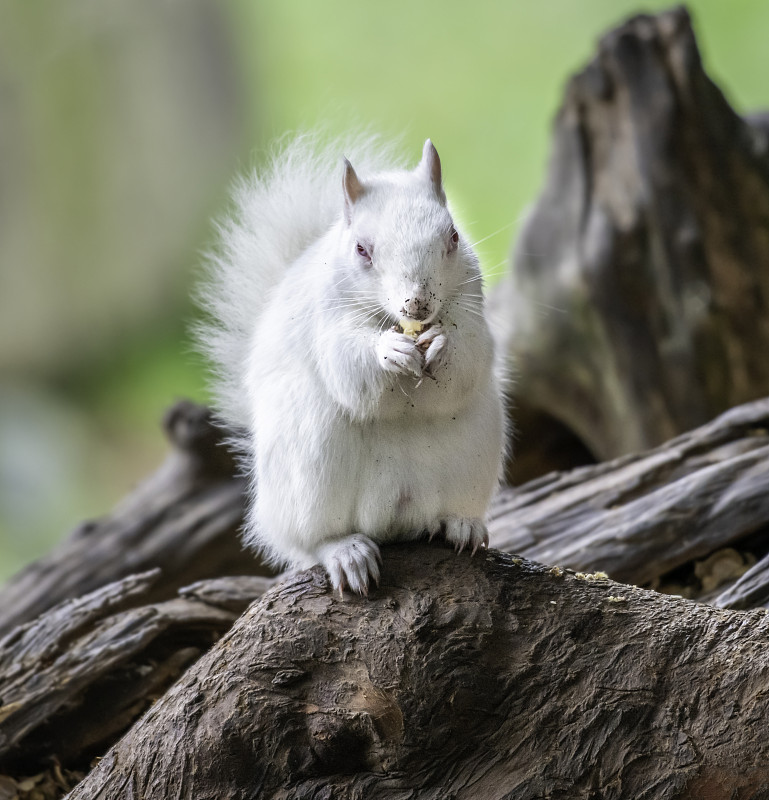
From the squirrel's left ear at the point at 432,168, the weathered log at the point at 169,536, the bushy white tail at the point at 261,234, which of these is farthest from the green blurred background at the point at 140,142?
the squirrel's left ear at the point at 432,168

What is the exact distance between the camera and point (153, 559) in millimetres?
3695

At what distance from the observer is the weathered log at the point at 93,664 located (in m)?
2.66

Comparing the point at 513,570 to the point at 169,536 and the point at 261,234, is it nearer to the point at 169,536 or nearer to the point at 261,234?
the point at 261,234

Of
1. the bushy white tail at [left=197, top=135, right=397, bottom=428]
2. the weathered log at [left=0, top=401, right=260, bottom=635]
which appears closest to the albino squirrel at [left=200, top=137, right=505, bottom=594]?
the bushy white tail at [left=197, top=135, right=397, bottom=428]

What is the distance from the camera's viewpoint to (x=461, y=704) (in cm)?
194

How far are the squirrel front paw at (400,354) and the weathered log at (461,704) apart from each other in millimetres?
501

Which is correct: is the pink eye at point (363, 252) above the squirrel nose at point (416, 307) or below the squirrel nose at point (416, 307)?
above

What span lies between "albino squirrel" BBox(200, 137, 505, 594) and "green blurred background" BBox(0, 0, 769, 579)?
451 centimetres

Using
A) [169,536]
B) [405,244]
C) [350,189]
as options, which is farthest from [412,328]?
[169,536]

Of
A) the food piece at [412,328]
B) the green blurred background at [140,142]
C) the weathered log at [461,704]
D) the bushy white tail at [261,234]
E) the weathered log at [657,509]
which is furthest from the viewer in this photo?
the green blurred background at [140,142]

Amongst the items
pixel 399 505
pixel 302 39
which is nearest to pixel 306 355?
pixel 399 505

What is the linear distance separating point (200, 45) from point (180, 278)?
190 centimetres

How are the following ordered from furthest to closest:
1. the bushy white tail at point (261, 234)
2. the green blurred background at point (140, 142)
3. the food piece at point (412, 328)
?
the green blurred background at point (140, 142) → the bushy white tail at point (261, 234) → the food piece at point (412, 328)

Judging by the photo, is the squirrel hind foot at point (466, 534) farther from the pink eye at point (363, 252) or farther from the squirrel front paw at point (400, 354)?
the pink eye at point (363, 252)
